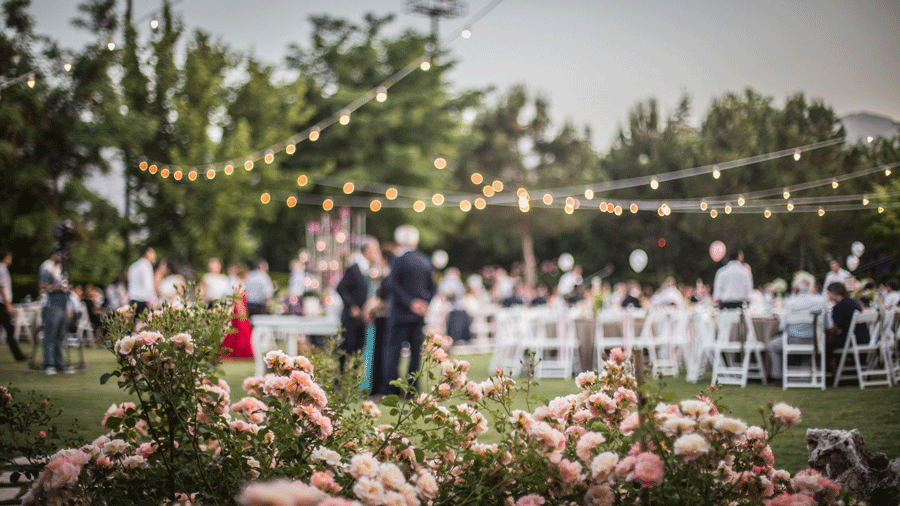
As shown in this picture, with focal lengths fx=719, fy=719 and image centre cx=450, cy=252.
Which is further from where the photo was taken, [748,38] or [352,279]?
[352,279]

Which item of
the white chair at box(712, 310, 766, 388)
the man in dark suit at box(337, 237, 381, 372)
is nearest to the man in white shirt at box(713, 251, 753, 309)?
the white chair at box(712, 310, 766, 388)

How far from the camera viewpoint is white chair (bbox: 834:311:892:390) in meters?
5.85

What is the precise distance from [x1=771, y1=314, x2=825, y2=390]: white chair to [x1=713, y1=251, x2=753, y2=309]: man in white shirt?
20.9 inches

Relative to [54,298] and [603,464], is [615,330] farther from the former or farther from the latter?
[603,464]

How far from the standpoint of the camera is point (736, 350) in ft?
24.6

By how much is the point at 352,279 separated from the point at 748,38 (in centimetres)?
421

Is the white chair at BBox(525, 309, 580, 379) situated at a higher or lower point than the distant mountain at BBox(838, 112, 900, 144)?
lower

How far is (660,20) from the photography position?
4.34 metres

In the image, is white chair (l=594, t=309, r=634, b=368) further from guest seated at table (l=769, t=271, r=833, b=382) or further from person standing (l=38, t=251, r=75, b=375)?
person standing (l=38, t=251, r=75, b=375)

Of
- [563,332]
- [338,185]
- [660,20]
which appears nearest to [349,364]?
[660,20]

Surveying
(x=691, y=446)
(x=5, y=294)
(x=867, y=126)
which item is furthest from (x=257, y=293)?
(x=691, y=446)

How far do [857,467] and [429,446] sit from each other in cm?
198

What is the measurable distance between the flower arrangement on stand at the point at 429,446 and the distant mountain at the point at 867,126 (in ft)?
8.51

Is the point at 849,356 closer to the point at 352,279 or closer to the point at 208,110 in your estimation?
the point at 352,279
